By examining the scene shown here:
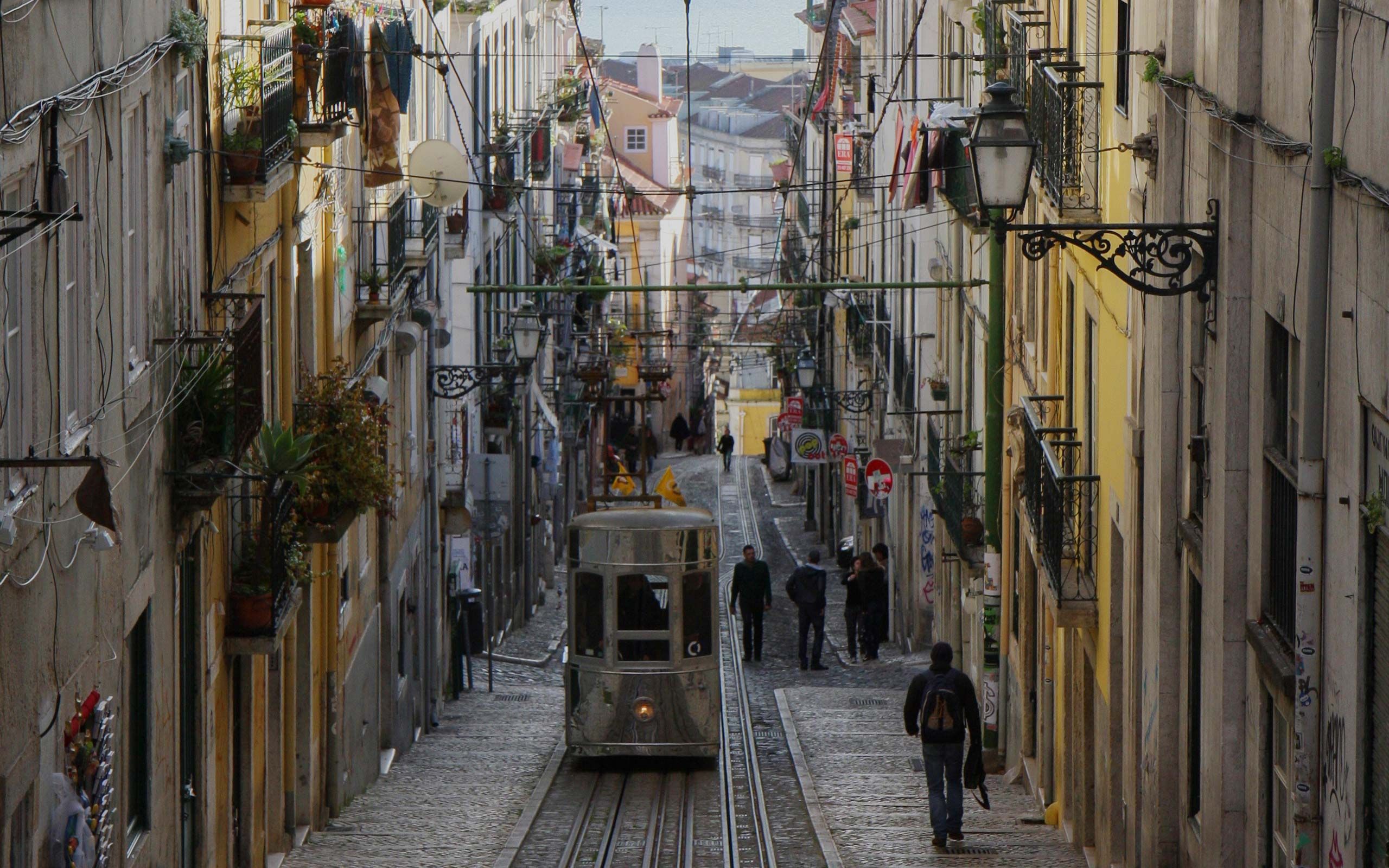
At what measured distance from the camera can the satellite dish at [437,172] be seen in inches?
722

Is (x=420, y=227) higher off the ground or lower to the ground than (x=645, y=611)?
higher

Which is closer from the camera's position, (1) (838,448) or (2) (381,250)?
(2) (381,250)

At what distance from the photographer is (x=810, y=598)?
24.7 m

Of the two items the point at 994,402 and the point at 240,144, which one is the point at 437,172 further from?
the point at 240,144

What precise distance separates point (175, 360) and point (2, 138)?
12.7ft

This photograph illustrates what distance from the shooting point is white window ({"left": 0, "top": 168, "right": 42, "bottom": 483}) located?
23.4 feet

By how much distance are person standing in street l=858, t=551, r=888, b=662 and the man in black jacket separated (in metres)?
11.8

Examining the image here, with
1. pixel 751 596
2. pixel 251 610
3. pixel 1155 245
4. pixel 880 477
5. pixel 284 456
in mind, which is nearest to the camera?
pixel 1155 245

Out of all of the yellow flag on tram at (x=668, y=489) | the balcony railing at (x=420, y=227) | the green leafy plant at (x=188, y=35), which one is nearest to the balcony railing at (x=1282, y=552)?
the green leafy plant at (x=188, y=35)

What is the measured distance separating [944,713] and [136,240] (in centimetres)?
653

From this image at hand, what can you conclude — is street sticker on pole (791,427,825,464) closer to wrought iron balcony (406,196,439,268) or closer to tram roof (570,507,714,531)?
wrought iron balcony (406,196,439,268)

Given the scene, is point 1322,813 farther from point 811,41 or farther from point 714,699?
point 811,41

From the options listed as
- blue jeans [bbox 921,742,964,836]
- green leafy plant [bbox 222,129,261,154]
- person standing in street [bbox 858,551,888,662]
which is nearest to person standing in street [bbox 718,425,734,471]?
person standing in street [bbox 858,551,888,662]

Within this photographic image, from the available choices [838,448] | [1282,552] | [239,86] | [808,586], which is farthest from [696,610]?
[838,448]
